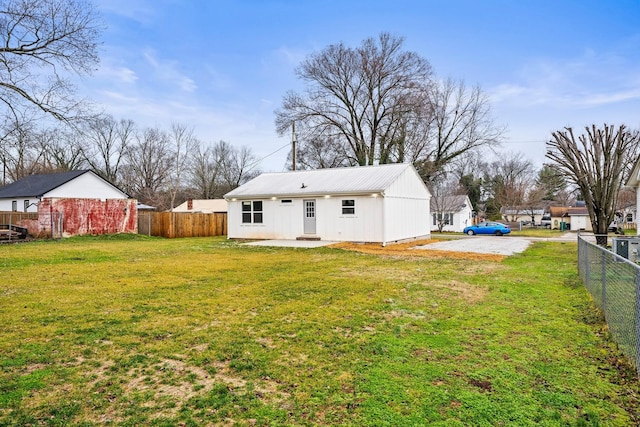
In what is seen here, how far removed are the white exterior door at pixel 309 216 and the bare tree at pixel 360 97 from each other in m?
13.4

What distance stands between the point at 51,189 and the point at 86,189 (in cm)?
296

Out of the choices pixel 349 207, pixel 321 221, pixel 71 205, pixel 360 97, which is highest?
pixel 360 97

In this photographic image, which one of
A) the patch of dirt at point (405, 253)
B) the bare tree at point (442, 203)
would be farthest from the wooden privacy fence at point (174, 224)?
the bare tree at point (442, 203)

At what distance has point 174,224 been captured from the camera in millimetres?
24109

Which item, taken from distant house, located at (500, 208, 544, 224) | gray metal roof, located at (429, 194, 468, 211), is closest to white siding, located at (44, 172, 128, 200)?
gray metal roof, located at (429, 194, 468, 211)

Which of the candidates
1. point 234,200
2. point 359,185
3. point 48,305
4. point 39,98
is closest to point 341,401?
point 48,305

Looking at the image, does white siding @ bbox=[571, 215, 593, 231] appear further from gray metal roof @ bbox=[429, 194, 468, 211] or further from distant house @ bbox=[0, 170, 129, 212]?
distant house @ bbox=[0, 170, 129, 212]

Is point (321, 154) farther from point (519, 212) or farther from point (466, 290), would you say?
point (519, 212)

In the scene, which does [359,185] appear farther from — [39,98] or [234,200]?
[39,98]

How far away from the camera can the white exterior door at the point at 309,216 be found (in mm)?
19000

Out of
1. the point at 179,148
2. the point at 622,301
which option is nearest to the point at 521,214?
the point at 179,148

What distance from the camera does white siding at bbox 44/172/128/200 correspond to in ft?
85.4

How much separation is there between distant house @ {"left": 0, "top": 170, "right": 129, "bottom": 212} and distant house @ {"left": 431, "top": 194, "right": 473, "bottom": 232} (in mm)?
29268

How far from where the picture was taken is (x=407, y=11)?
18.4 metres
